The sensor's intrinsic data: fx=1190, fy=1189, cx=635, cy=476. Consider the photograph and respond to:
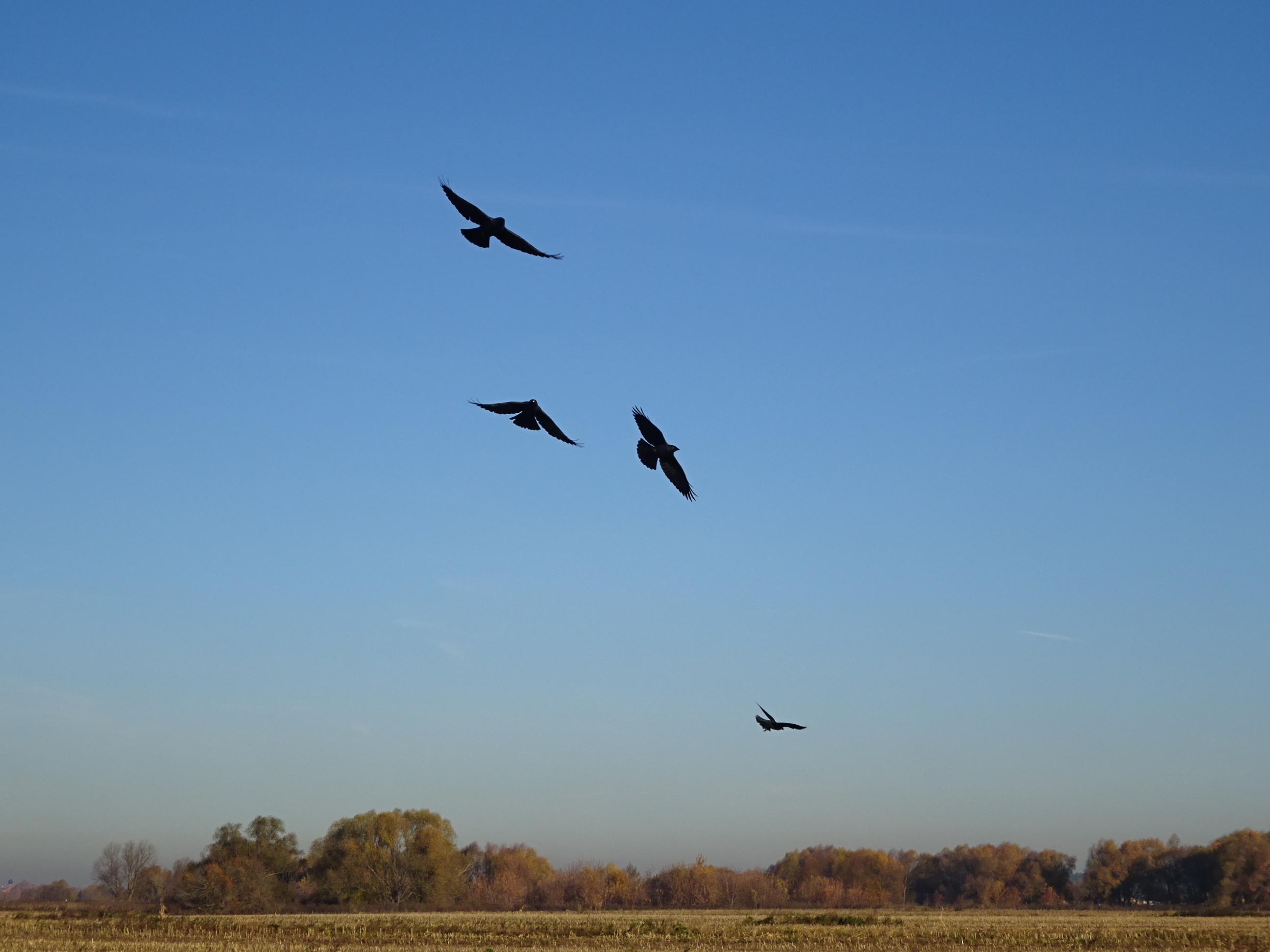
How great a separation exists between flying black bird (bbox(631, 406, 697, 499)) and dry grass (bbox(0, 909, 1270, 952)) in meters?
17.6

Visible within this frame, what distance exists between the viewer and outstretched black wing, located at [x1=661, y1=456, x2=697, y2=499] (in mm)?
17375

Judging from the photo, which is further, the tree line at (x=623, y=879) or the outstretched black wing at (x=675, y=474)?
the tree line at (x=623, y=879)

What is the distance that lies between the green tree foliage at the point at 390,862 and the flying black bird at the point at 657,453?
75.0 m

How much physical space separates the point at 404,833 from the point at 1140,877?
71482mm

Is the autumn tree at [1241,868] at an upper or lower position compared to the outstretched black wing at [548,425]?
lower

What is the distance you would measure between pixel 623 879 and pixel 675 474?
3831 inches

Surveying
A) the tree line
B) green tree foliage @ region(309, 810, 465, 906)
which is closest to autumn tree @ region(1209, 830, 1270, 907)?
the tree line

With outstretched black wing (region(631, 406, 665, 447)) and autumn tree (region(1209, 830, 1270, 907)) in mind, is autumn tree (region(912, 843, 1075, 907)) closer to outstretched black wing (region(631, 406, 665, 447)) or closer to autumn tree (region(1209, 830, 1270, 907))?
autumn tree (region(1209, 830, 1270, 907))

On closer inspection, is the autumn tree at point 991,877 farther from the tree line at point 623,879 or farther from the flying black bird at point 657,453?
the flying black bird at point 657,453

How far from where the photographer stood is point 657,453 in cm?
1723

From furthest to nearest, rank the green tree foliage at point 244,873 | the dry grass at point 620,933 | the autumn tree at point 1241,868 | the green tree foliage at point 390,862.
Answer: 1. the autumn tree at point 1241,868
2. the green tree foliage at point 390,862
3. the green tree foliage at point 244,873
4. the dry grass at point 620,933

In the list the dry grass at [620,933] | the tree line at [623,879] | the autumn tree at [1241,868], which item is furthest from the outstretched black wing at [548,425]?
the autumn tree at [1241,868]

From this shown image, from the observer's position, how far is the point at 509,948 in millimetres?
32281

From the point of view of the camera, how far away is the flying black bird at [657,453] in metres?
17.1
